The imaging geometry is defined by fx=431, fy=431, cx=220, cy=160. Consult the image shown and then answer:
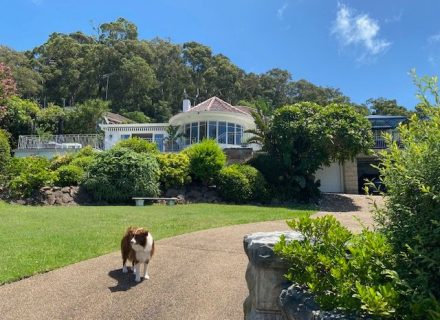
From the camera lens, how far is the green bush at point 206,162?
20062 mm

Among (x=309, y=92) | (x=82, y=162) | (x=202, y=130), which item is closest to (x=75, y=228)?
(x=82, y=162)

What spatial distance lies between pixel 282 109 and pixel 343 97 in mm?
48230

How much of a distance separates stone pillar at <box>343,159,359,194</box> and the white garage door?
30 centimetres

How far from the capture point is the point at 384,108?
57719 mm

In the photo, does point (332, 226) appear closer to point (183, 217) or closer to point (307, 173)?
point (183, 217)

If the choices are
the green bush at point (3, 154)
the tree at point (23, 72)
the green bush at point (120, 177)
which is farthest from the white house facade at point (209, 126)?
the tree at point (23, 72)

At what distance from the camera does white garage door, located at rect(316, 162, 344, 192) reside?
25.8 m

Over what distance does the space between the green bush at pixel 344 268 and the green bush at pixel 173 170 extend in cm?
1615

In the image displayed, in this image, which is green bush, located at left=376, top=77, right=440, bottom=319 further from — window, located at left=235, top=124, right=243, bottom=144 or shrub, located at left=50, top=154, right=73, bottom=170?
window, located at left=235, top=124, right=243, bottom=144

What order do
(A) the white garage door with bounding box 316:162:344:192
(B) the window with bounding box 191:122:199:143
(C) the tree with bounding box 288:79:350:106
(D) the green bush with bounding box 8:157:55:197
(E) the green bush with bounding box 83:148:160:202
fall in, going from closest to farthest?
1. (D) the green bush with bounding box 8:157:55:197
2. (E) the green bush with bounding box 83:148:160:202
3. (A) the white garage door with bounding box 316:162:344:192
4. (B) the window with bounding box 191:122:199:143
5. (C) the tree with bounding box 288:79:350:106

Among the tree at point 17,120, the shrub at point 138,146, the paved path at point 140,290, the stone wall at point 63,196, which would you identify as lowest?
the paved path at point 140,290

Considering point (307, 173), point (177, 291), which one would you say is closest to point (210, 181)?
point (307, 173)

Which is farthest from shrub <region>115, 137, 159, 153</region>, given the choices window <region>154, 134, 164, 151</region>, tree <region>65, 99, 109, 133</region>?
tree <region>65, 99, 109, 133</region>

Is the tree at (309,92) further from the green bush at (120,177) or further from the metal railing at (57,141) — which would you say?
the green bush at (120,177)
